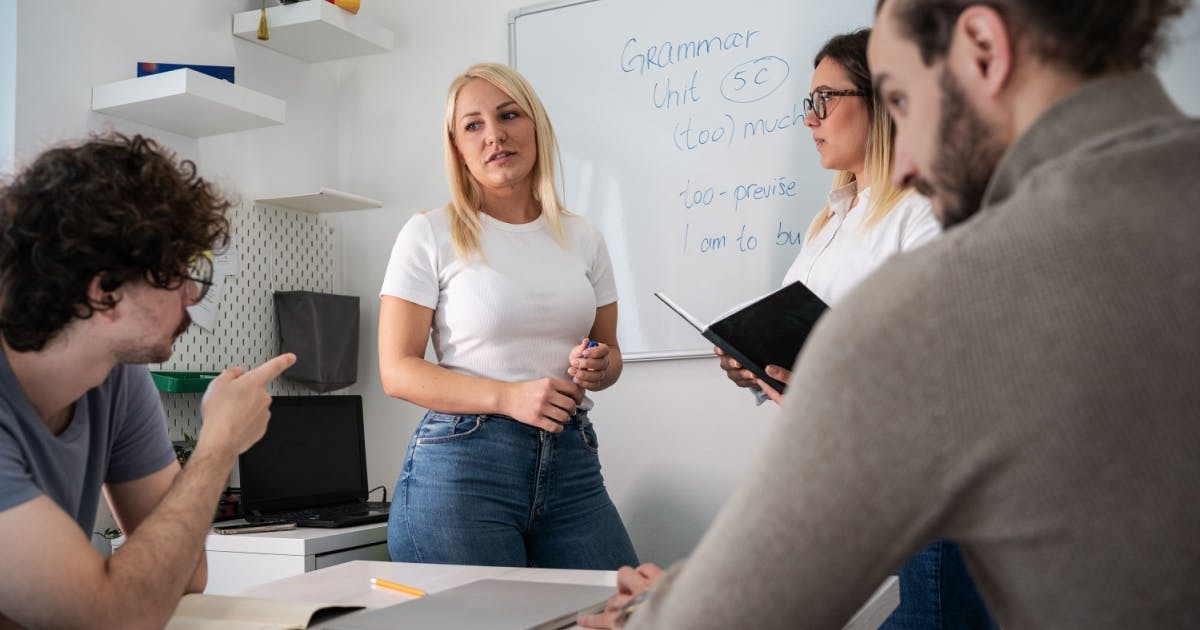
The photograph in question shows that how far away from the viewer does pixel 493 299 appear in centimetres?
182

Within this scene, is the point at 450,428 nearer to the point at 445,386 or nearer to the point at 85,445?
the point at 445,386

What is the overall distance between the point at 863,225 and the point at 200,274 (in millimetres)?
998

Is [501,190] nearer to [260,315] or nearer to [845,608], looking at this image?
[260,315]

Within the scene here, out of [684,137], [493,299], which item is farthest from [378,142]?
[493,299]

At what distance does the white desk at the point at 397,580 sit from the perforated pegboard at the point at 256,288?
4.74ft

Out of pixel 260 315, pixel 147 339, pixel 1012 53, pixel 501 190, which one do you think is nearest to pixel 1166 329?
pixel 1012 53

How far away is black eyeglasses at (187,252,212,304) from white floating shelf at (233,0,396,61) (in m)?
1.69

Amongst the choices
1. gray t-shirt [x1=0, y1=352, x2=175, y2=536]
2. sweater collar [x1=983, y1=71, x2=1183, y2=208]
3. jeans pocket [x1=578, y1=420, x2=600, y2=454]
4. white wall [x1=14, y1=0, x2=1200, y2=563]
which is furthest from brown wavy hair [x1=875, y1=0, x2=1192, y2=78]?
white wall [x1=14, y1=0, x2=1200, y2=563]

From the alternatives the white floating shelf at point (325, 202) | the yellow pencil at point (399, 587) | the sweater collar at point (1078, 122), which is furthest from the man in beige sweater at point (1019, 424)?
the white floating shelf at point (325, 202)

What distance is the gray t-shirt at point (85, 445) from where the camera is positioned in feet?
3.42

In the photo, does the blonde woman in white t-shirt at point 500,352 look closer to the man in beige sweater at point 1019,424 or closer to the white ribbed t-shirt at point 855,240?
the white ribbed t-shirt at point 855,240

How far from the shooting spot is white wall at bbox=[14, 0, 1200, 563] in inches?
95.8

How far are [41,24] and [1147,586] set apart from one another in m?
2.52

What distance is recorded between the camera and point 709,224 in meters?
2.69
